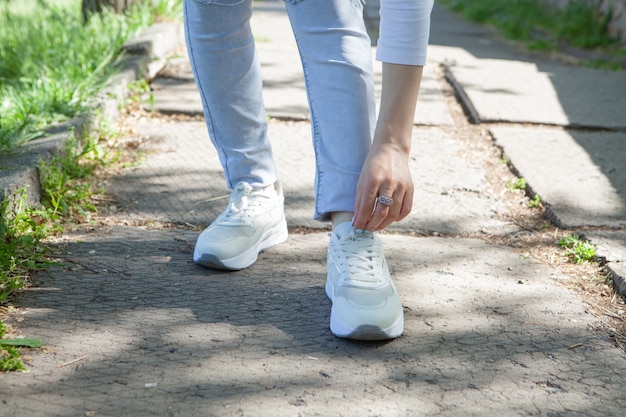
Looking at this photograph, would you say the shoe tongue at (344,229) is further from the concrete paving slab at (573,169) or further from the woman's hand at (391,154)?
the concrete paving slab at (573,169)

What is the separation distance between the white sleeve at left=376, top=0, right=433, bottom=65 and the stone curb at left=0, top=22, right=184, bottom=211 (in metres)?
1.06

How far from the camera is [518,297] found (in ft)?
5.99

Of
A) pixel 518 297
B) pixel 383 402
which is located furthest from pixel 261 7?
pixel 383 402

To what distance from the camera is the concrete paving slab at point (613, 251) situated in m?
1.87

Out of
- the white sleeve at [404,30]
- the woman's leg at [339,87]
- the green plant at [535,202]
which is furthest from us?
the green plant at [535,202]

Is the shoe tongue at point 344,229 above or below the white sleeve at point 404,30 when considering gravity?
below

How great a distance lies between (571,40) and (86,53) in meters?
3.75

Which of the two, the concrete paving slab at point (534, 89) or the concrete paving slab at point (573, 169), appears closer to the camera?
the concrete paving slab at point (573, 169)

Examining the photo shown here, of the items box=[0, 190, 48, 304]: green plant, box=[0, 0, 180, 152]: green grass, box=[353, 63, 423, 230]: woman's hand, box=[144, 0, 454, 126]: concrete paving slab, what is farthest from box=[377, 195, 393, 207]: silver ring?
box=[144, 0, 454, 126]: concrete paving slab

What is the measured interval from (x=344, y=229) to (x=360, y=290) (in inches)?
5.8

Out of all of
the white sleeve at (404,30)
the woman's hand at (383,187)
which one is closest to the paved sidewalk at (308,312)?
the woman's hand at (383,187)

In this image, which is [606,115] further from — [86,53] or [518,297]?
[86,53]

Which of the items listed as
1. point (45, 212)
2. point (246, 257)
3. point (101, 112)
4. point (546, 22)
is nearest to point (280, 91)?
point (101, 112)

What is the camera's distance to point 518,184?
2.56 m
